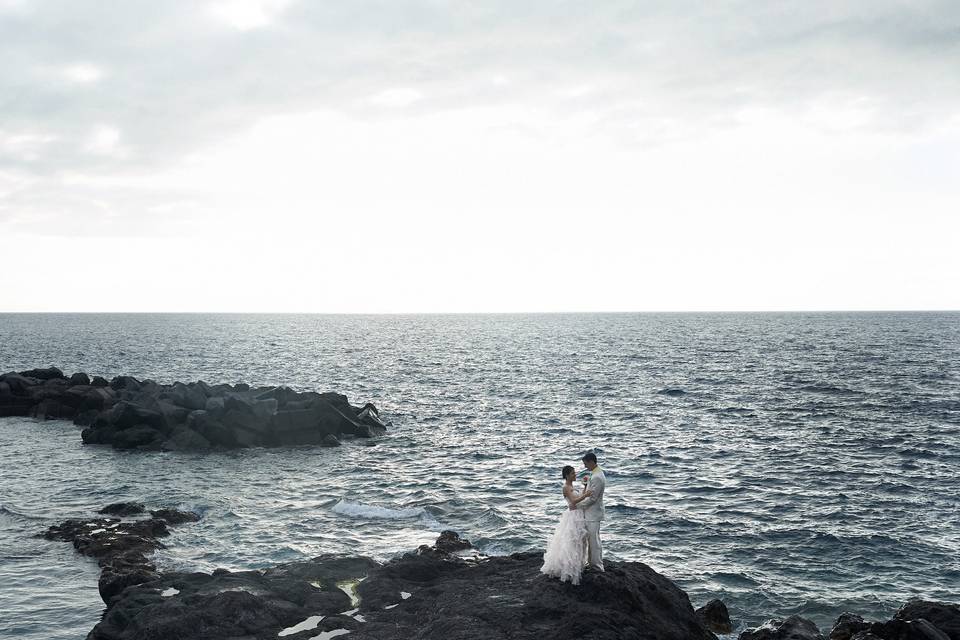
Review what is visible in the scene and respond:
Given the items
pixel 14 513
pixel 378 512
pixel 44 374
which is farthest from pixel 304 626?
pixel 44 374

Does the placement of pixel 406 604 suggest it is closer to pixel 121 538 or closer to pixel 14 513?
pixel 121 538

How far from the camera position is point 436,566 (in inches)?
708

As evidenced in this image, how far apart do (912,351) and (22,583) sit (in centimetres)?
11989

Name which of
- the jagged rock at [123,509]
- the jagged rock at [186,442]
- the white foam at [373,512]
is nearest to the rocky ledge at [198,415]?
the jagged rock at [186,442]

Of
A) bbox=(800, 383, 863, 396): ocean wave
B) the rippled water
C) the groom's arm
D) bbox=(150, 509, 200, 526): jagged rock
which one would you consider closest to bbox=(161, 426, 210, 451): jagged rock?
the rippled water

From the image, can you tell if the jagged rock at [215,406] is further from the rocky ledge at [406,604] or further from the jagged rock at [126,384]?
the rocky ledge at [406,604]

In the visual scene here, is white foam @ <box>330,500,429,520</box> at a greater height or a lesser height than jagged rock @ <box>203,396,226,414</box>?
lesser

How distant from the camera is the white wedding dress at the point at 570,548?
46.1ft

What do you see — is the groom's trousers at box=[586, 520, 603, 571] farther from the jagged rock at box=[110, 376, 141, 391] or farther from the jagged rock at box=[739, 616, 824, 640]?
the jagged rock at box=[110, 376, 141, 391]

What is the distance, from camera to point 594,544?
46.9 ft

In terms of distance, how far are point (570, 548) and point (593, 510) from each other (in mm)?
930

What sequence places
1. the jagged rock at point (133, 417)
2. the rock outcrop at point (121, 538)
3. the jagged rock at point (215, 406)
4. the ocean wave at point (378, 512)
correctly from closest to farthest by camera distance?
the rock outcrop at point (121, 538)
the ocean wave at point (378, 512)
the jagged rock at point (133, 417)
the jagged rock at point (215, 406)

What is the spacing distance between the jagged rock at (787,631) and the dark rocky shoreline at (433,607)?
2 cm

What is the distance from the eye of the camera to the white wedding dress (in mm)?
14055
